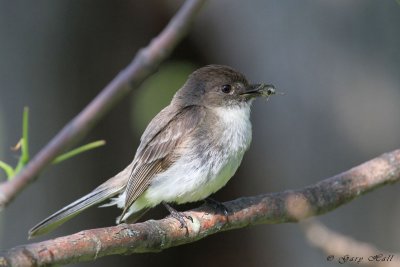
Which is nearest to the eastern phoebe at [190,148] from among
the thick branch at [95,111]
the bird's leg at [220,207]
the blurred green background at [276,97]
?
the bird's leg at [220,207]

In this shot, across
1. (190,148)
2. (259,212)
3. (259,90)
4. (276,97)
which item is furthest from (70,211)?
(276,97)

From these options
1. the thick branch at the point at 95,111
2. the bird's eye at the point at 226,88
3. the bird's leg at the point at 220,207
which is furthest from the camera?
the bird's eye at the point at 226,88

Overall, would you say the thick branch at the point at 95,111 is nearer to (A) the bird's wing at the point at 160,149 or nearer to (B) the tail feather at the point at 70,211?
(B) the tail feather at the point at 70,211

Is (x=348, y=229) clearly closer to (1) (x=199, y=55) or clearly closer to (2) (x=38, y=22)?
(1) (x=199, y=55)

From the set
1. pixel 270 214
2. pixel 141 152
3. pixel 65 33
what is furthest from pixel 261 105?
pixel 270 214

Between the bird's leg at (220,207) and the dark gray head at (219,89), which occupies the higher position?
the dark gray head at (219,89)

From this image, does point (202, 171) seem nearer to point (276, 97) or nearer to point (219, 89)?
point (219, 89)

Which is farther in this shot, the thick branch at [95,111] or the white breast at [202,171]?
the white breast at [202,171]

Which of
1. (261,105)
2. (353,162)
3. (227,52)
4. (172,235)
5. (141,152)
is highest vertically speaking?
(227,52)
